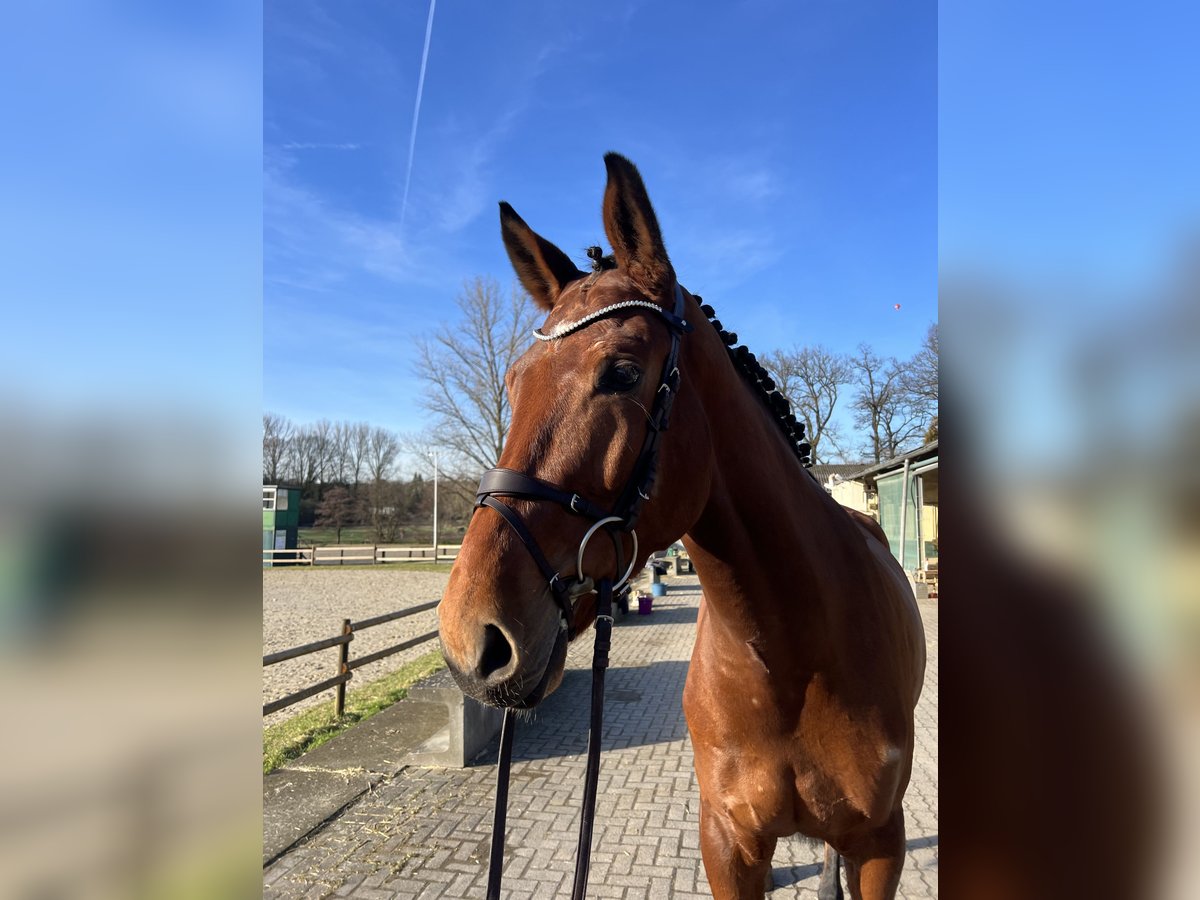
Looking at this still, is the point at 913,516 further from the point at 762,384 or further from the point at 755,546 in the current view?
the point at 755,546

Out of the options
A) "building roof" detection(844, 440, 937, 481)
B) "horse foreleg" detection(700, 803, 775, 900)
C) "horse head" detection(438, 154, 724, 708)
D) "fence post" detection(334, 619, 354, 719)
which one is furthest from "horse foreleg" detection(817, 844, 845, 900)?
"fence post" detection(334, 619, 354, 719)

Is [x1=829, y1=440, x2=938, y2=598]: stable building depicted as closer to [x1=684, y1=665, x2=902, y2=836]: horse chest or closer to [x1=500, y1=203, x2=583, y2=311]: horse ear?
[x1=684, y1=665, x2=902, y2=836]: horse chest

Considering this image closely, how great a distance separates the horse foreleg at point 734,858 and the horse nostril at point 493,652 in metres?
1.41

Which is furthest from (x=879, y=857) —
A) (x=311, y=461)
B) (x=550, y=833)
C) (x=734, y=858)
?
(x=311, y=461)

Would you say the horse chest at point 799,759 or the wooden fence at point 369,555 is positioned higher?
the horse chest at point 799,759

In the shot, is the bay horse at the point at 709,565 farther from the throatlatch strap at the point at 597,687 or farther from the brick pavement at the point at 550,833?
the brick pavement at the point at 550,833

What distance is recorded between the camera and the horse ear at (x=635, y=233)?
68.0 inches

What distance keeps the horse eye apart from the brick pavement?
5.94ft

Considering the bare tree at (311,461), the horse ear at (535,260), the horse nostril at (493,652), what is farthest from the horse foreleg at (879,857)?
the bare tree at (311,461)

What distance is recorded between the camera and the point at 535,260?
2.11m

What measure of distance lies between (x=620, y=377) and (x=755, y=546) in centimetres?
71

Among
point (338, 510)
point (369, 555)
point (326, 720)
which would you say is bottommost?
point (369, 555)
